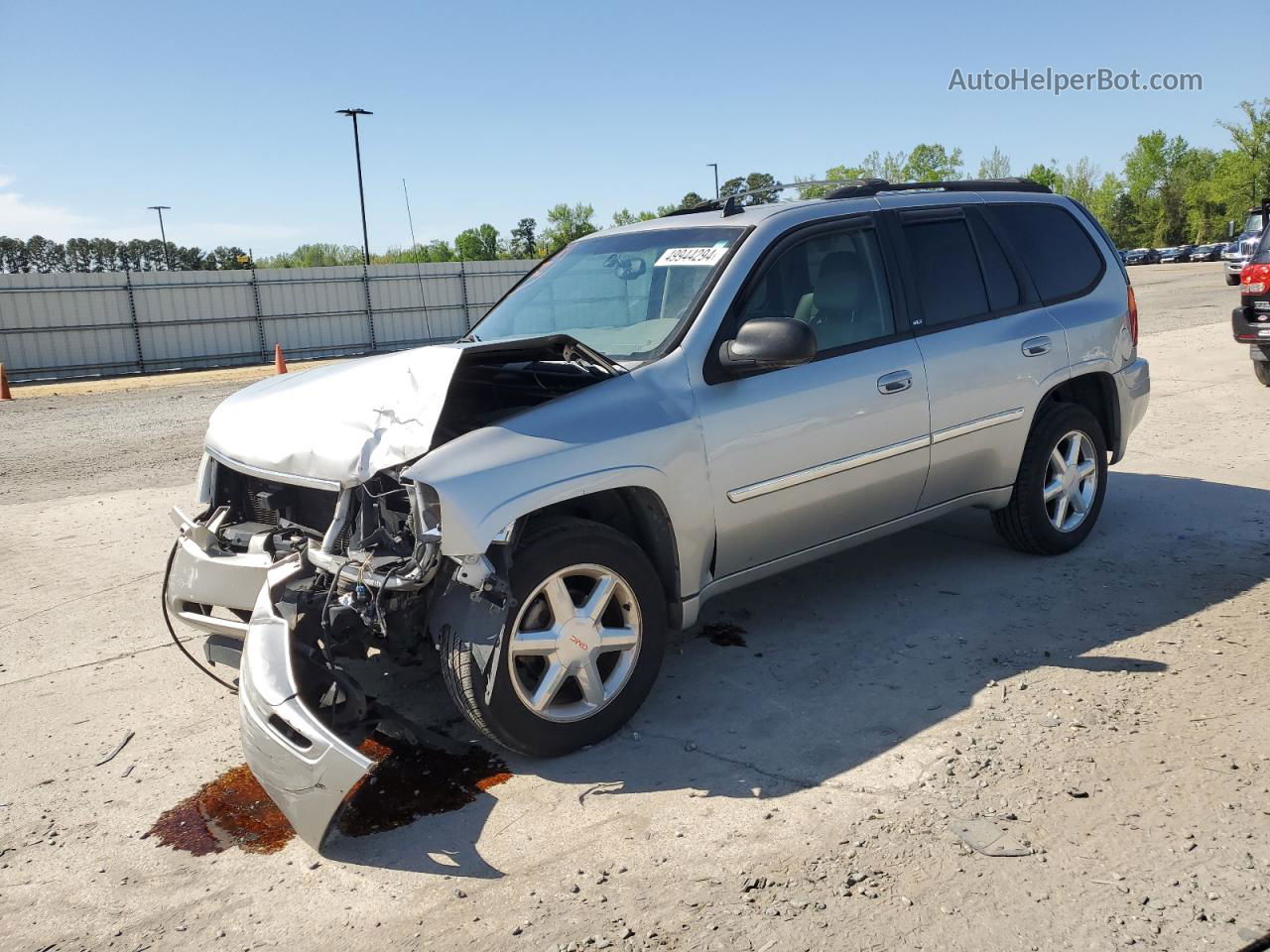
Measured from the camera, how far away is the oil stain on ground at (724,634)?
15.5 feet

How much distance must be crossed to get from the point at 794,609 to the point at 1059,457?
5.60ft

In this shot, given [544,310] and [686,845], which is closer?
[686,845]

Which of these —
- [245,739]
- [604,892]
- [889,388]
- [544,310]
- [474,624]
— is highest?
[544,310]

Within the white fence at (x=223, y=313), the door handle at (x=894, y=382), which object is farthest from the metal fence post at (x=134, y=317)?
the door handle at (x=894, y=382)

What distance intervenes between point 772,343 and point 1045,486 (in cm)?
234

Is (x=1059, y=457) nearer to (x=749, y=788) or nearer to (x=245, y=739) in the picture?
(x=749, y=788)

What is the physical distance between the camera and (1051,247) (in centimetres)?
561

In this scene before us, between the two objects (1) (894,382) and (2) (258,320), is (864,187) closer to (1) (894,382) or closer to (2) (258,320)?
(1) (894,382)

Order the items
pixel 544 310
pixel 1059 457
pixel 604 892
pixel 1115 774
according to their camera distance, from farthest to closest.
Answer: pixel 1059 457
pixel 544 310
pixel 1115 774
pixel 604 892

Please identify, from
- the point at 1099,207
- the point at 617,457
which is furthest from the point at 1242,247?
the point at 1099,207

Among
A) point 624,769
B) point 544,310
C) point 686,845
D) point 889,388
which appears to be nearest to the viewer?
point 686,845

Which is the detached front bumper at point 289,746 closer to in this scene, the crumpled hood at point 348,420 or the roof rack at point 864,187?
the crumpled hood at point 348,420

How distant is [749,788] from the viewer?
11.3ft

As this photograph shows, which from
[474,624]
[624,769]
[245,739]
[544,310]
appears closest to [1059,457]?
[544,310]
